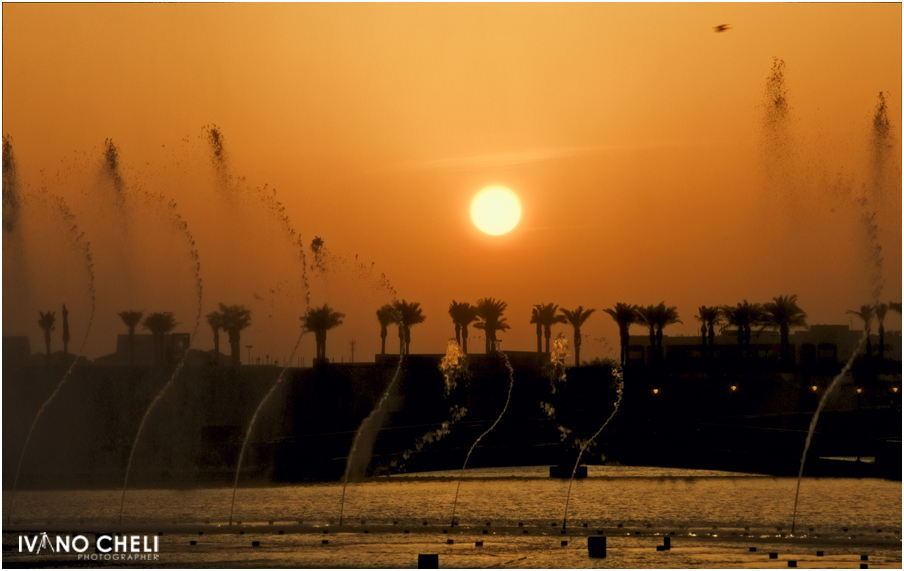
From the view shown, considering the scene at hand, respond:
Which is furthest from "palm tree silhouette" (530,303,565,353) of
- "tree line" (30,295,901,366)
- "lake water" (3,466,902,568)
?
"lake water" (3,466,902,568)

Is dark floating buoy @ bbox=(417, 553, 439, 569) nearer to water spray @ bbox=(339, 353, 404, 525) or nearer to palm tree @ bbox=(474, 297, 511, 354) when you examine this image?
water spray @ bbox=(339, 353, 404, 525)

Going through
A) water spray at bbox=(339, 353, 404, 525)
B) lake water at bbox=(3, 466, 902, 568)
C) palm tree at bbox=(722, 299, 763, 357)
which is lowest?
lake water at bbox=(3, 466, 902, 568)

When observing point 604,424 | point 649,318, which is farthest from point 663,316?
point 604,424

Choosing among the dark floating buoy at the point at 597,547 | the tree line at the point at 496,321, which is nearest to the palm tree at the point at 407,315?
the tree line at the point at 496,321

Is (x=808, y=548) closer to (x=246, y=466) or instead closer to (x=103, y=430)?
(x=246, y=466)

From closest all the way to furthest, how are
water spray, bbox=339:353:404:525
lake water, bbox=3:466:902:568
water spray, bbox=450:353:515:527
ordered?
lake water, bbox=3:466:902:568, water spray, bbox=450:353:515:527, water spray, bbox=339:353:404:525

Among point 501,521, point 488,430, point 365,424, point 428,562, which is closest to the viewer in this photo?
point 428,562

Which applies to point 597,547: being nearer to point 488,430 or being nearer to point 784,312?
point 488,430
